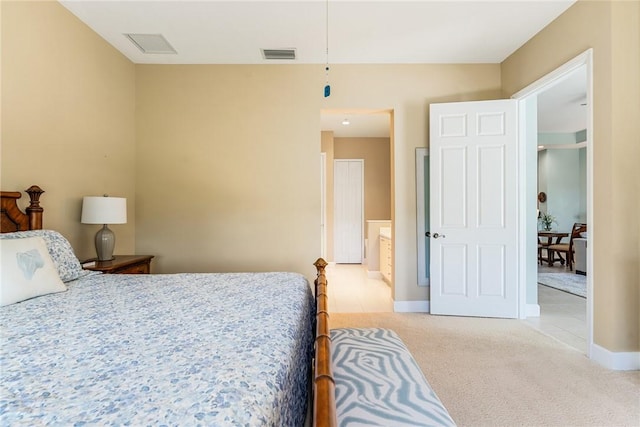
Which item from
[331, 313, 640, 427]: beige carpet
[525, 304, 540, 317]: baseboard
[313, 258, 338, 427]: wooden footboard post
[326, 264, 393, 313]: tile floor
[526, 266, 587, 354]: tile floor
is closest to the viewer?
[313, 258, 338, 427]: wooden footboard post

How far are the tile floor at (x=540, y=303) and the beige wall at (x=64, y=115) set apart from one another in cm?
277

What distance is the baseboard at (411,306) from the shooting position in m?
3.70

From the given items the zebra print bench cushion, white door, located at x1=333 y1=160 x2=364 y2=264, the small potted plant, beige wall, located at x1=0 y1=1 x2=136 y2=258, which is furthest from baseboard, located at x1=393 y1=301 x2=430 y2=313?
the small potted plant

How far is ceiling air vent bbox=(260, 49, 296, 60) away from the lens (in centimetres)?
337

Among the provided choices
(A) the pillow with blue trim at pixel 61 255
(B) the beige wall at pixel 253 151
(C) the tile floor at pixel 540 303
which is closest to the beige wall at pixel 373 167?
(C) the tile floor at pixel 540 303

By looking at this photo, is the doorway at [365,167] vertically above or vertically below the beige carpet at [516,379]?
above

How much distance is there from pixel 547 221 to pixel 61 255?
8.78 meters

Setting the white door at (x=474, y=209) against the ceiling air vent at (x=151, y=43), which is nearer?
the ceiling air vent at (x=151, y=43)

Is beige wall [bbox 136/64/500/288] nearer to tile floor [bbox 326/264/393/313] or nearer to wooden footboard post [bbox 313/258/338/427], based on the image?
tile floor [bbox 326/264/393/313]

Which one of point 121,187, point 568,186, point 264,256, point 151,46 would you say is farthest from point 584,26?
point 568,186

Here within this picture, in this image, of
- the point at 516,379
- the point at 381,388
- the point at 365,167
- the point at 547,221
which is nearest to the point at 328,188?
the point at 365,167

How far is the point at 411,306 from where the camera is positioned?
3.72m

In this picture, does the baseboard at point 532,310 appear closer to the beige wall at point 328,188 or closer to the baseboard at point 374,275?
the baseboard at point 374,275

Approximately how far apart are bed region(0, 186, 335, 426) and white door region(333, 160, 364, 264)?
5.22 meters
